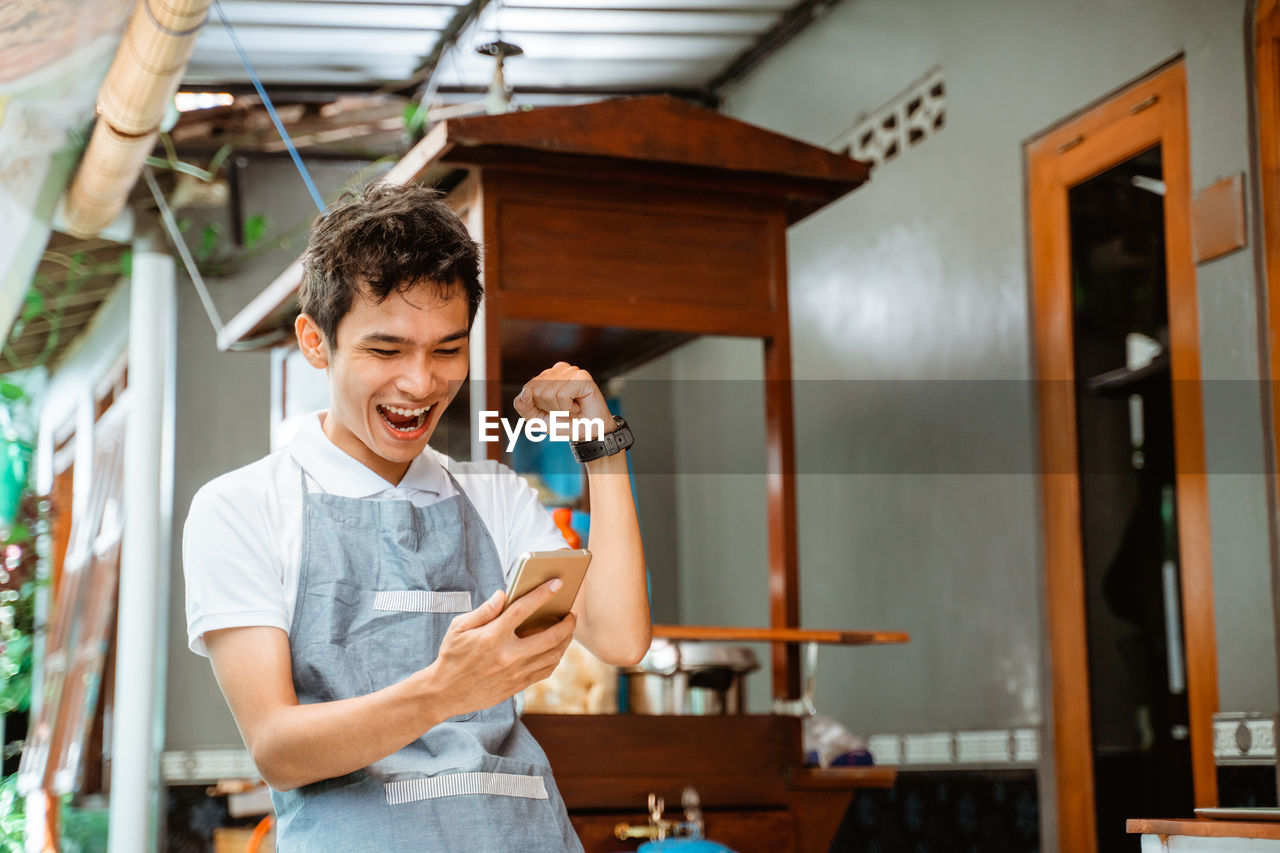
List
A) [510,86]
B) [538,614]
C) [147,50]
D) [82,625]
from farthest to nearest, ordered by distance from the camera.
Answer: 1. [510,86]
2. [82,625]
3. [147,50]
4. [538,614]

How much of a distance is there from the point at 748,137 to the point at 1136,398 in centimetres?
152

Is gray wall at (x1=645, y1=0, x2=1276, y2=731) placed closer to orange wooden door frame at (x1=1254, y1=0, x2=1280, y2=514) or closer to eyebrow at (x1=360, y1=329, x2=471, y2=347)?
orange wooden door frame at (x1=1254, y1=0, x2=1280, y2=514)

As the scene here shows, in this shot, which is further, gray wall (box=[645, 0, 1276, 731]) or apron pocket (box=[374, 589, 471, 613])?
gray wall (box=[645, 0, 1276, 731])

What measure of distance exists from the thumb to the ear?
0.32 meters

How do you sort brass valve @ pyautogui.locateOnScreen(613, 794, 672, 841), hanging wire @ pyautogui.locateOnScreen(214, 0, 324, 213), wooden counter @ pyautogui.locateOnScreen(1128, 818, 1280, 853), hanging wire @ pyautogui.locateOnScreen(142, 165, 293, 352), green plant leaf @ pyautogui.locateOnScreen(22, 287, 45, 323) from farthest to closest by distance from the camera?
hanging wire @ pyautogui.locateOnScreen(142, 165, 293, 352)
green plant leaf @ pyautogui.locateOnScreen(22, 287, 45, 323)
hanging wire @ pyautogui.locateOnScreen(214, 0, 324, 213)
brass valve @ pyautogui.locateOnScreen(613, 794, 672, 841)
wooden counter @ pyautogui.locateOnScreen(1128, 818, 1280, 853)

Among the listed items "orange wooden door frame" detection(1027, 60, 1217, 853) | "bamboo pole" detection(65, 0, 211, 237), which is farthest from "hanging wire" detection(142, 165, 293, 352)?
"orange wooden door frame" detection(1027, 60, 1217, 853)

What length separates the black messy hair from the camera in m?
1.23

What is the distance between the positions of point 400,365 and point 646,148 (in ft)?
5.00

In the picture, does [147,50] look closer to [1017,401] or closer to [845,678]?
[1017,401]

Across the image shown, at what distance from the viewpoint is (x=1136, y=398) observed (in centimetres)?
368

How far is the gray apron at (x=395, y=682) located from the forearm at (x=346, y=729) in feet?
0.20

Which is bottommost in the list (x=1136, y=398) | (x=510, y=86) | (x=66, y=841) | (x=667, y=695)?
(x=66, y=841)

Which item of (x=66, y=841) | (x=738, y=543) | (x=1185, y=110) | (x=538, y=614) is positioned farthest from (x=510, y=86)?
(x=538, y=614)

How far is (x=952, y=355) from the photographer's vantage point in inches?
155
